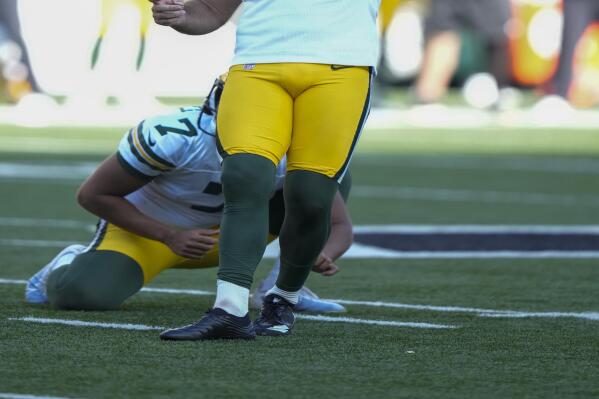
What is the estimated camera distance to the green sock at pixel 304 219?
512 centimetres

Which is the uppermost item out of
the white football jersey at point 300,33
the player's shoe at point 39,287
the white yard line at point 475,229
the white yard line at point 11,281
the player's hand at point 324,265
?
the white football jersey at point 300,33

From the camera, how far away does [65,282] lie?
5879mm

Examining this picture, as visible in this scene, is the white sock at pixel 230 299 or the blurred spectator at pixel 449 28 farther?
the blurred spectator at pixel 449 28

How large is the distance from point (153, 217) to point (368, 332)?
1.08 metres

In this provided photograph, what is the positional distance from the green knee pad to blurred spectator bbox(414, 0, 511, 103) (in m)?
14.0

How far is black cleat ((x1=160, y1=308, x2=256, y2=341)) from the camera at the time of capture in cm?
499

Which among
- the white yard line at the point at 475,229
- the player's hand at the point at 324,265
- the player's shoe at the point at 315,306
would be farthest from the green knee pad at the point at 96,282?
the white yard line at the point at 475,229

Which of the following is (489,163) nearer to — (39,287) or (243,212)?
(39,287)

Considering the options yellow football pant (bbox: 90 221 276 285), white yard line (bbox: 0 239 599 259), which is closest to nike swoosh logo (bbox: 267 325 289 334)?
yellow football pant (bbox: 90 221 276 285)

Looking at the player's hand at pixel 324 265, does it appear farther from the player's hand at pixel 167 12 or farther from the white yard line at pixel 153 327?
the player's hand at pixel 167 12

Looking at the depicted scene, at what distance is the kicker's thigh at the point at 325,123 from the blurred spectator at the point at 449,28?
14.7m

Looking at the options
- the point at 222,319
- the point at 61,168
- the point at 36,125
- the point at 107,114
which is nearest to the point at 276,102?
the point at 222,319

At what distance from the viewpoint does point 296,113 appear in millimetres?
5145

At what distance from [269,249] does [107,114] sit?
11530 mm
